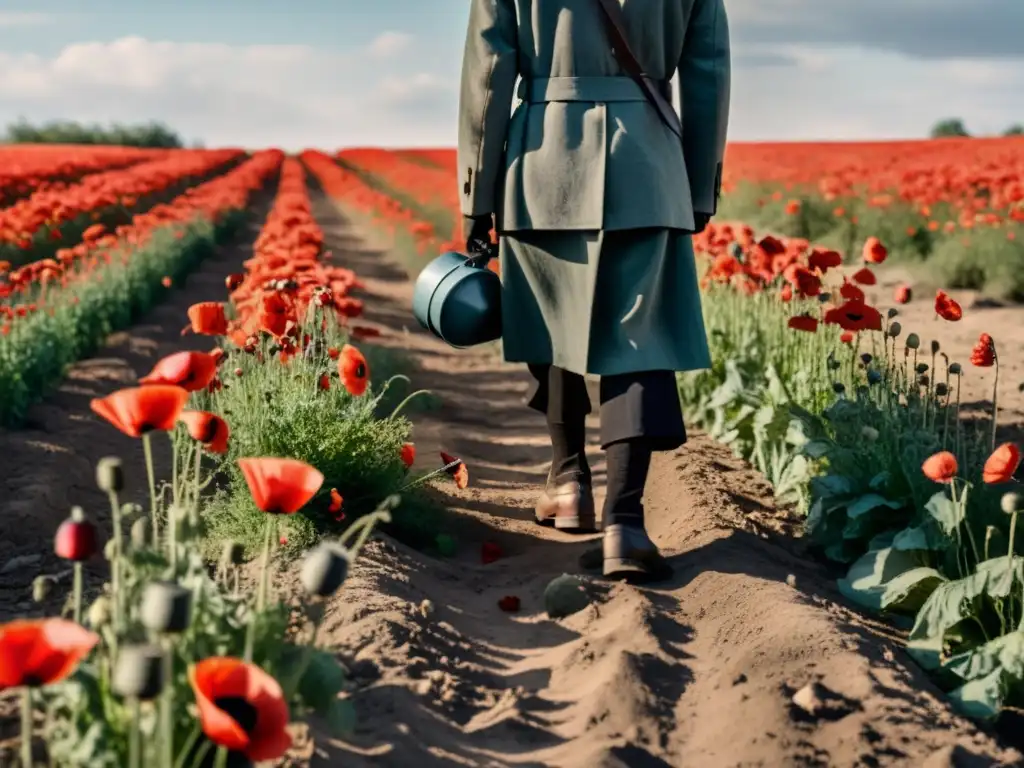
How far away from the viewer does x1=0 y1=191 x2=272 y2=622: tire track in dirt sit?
422cm

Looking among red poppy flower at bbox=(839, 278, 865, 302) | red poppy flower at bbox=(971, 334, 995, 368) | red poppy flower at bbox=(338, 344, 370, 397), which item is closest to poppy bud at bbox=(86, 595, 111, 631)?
red poppy flower at bbox=(338, 344, 370, 397)

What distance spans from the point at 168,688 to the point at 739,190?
53.1 ft

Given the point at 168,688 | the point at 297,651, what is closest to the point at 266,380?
the point at 297,651

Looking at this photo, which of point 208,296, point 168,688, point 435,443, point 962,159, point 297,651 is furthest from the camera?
point 962,159

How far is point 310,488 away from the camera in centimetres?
213

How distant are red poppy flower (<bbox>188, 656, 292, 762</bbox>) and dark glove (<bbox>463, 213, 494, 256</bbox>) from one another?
7.91 ft

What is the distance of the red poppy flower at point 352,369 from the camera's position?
11.9ft

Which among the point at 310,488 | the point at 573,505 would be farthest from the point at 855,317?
the point at 310,488

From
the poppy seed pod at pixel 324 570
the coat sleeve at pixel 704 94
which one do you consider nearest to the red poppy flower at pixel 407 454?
the coat sleeve at pixel 704 94

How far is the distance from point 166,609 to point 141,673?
0.34 ft

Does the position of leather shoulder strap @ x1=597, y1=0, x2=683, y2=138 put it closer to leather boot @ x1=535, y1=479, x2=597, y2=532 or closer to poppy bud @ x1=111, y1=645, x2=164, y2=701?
leather boot @ x1=535, y1=479, x2=597, y2=532

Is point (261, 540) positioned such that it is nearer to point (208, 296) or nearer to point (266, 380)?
point (266, 380)

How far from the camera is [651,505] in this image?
4871 millimetres

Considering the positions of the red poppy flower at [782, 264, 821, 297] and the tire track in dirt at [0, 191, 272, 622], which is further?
the red poppy flower at [782, 264, 821, 297]
